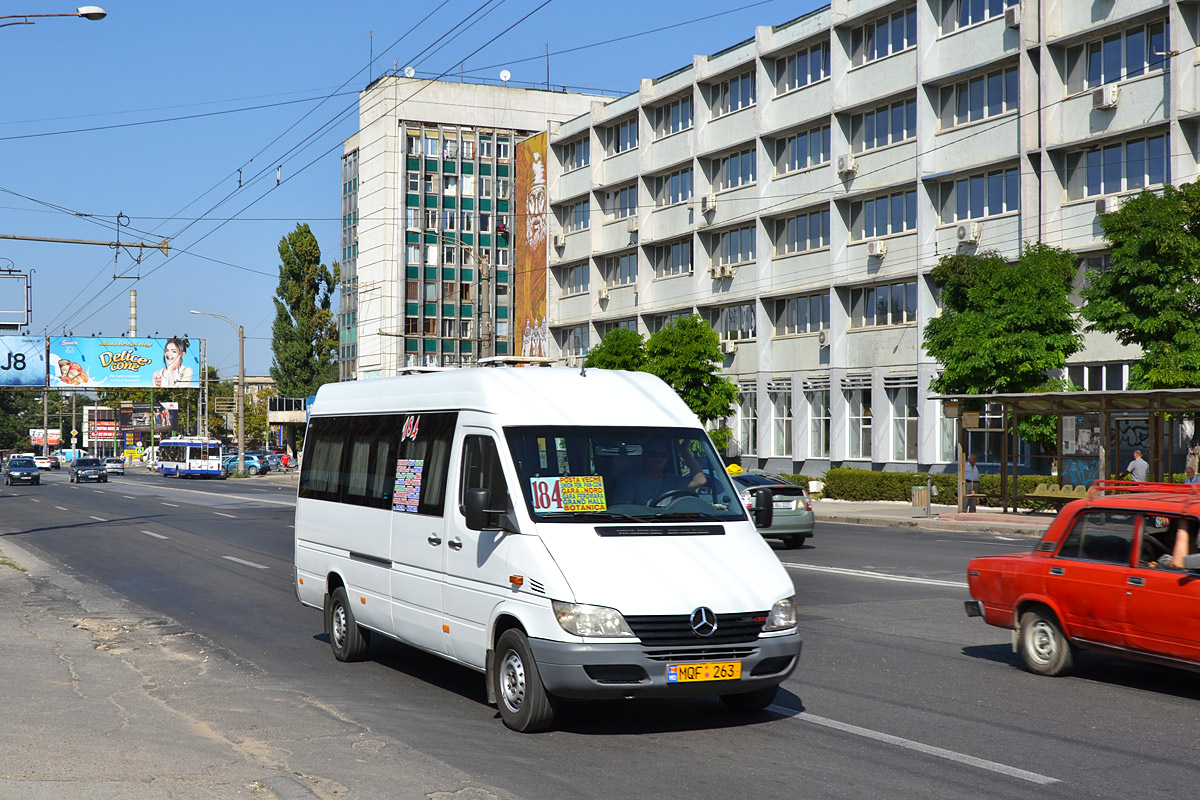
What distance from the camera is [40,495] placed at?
164 ft

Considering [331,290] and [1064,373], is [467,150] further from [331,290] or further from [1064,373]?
[1064,373]

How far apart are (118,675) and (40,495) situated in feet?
145

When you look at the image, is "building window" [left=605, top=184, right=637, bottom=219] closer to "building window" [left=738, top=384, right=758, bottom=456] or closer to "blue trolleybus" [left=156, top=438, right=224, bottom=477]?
"building window" [left=738, top=384, right=758, bottom=456]

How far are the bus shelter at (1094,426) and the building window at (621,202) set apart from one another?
25.0 m

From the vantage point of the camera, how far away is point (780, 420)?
164 feet

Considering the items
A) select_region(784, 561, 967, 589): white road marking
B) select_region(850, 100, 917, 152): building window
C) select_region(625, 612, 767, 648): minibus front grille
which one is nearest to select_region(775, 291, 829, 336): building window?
select_region(850, 100, 917, 152): building window

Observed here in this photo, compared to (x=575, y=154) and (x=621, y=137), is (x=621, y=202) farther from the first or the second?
(x=575, y=154)

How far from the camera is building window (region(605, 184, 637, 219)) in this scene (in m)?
59.0

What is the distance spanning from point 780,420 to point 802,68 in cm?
1376

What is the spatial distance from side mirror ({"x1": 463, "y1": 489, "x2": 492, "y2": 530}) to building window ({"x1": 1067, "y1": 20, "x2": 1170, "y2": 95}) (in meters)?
31.2

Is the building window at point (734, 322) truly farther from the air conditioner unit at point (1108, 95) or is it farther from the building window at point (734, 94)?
the air conditioner unit at point (1108, 95)

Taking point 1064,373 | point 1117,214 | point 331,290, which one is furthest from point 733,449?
point 331,290

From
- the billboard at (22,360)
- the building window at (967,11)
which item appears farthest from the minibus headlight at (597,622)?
the billboard at (22,360)

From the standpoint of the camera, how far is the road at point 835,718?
660 centimetres
